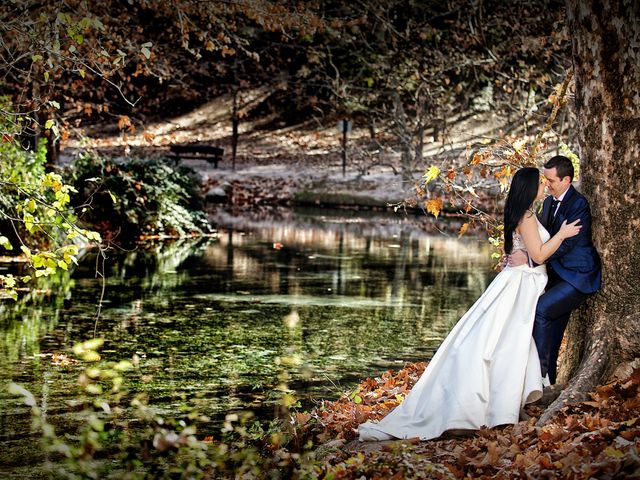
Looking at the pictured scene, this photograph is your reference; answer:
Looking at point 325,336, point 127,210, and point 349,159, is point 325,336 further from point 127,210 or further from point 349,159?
point 349,159

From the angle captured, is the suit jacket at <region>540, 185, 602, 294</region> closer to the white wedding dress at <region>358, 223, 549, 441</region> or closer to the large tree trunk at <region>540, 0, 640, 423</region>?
the large tree trunk at <region>540, 0, 640, 423</region>

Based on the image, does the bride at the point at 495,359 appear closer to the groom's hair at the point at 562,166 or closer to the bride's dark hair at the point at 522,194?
the bride's dark hair at the point at 522,194

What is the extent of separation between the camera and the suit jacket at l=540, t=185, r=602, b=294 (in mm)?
6742

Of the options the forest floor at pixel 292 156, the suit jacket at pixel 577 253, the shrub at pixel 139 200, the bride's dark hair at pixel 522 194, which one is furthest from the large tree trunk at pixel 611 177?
the forest floor at pixel 292 156

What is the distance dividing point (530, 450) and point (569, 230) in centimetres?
171

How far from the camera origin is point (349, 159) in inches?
1521

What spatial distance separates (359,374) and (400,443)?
312 cm

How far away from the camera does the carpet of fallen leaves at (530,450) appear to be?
5281mm

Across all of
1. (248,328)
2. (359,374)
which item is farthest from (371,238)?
(359,374)

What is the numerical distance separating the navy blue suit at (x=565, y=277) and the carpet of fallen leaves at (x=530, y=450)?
552 mm

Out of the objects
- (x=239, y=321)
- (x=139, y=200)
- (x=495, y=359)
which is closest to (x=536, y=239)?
(x=495, y=359)

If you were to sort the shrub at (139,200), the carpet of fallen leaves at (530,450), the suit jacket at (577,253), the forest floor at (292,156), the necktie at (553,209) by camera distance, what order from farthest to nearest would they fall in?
the forest floor at (292,156)
the shrub at (139,200)
the necktie at (553,209)
the suit jacket at (577,253)
the carpet of fallen leaves at (530,450)

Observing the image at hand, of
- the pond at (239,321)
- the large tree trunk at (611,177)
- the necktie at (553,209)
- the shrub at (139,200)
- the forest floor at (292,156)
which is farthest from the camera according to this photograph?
the forest floor at (292,156)

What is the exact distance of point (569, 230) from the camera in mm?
6742
